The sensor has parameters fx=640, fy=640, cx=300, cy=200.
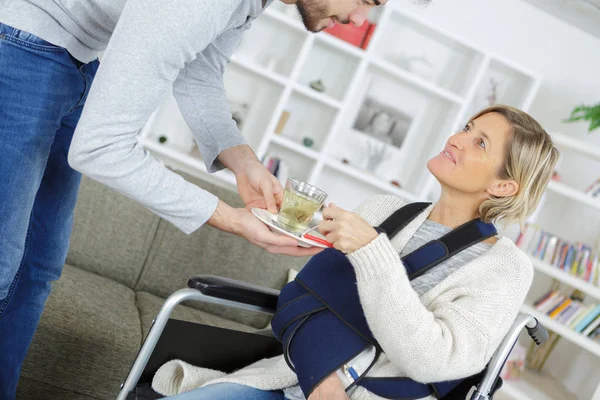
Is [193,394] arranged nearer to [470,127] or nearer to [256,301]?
[256,301]

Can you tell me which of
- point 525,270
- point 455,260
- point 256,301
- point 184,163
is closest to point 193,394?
point 256,301

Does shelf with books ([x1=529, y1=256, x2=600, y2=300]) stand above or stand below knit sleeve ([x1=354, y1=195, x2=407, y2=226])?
below

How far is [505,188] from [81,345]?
5.07 ft

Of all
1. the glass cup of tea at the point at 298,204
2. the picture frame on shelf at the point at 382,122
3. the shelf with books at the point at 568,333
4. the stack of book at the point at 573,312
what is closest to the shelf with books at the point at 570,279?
the stack of book at the point at 573,312

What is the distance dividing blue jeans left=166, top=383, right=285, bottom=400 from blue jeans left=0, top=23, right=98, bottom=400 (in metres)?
0.47

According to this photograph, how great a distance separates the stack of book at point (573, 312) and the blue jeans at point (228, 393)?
2.68m

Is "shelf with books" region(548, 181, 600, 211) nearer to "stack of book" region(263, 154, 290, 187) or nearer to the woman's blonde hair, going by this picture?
"stack of book" region(263, 154, 290, 187)

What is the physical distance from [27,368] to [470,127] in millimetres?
1700

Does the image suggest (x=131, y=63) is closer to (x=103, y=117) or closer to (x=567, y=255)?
(x=103, y=117)

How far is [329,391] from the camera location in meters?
1.49

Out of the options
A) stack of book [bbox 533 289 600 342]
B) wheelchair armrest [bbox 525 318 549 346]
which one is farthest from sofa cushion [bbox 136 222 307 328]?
stack of book [bbox 533 289 600 342]

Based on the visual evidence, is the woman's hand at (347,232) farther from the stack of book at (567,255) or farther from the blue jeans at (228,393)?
the stack of book at (567,255)

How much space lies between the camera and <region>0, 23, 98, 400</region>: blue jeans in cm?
125

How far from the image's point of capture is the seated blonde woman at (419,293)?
4.70ft
